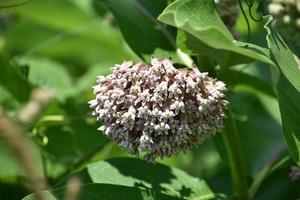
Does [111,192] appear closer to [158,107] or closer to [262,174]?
[158,107]

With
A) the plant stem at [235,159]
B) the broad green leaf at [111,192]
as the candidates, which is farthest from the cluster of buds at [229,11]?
the broad green leaf at [111,192]

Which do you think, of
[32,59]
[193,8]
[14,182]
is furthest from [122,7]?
[32,59]

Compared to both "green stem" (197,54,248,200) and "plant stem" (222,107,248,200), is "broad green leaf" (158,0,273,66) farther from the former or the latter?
"plant stem" (222,107,248,200)

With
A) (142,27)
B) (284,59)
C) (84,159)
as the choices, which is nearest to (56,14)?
(84,159)

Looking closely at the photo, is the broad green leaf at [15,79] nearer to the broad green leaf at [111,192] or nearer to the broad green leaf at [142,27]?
the broad green leaf at [142,27]

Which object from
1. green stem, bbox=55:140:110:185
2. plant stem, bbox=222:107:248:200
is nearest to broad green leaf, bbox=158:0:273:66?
plant stem, bbox=222:107:248:200

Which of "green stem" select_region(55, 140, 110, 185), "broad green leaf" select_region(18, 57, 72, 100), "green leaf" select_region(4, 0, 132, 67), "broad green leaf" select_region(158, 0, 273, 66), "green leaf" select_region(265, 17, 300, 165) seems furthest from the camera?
"green leaf" select_region(4, 0, 132, 67)
